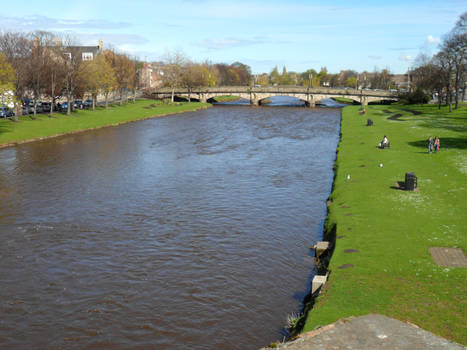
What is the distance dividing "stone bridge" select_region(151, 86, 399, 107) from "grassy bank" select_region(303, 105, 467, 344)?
87.1 metres

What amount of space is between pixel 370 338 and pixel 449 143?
1749 inches

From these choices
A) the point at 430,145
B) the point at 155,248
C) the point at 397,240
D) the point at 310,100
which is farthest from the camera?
the point at 310,100

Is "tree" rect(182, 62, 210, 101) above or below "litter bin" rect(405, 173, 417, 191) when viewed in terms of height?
above

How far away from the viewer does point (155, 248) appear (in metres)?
23.5

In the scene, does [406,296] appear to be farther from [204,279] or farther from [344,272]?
[204,279]

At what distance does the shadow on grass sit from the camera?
47.2 metres

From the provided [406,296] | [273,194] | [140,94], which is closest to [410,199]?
[273,194]

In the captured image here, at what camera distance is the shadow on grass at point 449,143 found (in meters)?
47.2

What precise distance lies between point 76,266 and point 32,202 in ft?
40.3

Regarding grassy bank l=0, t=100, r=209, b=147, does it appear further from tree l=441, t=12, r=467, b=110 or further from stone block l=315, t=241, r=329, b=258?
tree l=441, t=12, r=467, b=110

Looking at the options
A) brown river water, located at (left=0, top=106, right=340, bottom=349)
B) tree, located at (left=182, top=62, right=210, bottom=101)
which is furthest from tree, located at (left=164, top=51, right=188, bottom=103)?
brown river water, located at (left=0, top=106, right=340, bottom=349)

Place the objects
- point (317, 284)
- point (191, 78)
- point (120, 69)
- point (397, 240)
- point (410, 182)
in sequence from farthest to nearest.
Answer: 1. point (191, 78)
2. point (120, 69)
3. point (410, 182)
4. point (397, 240)
5. point (317, 284)

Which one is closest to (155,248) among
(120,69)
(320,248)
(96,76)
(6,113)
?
(320,248)

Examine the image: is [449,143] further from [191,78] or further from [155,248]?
[191,78]
